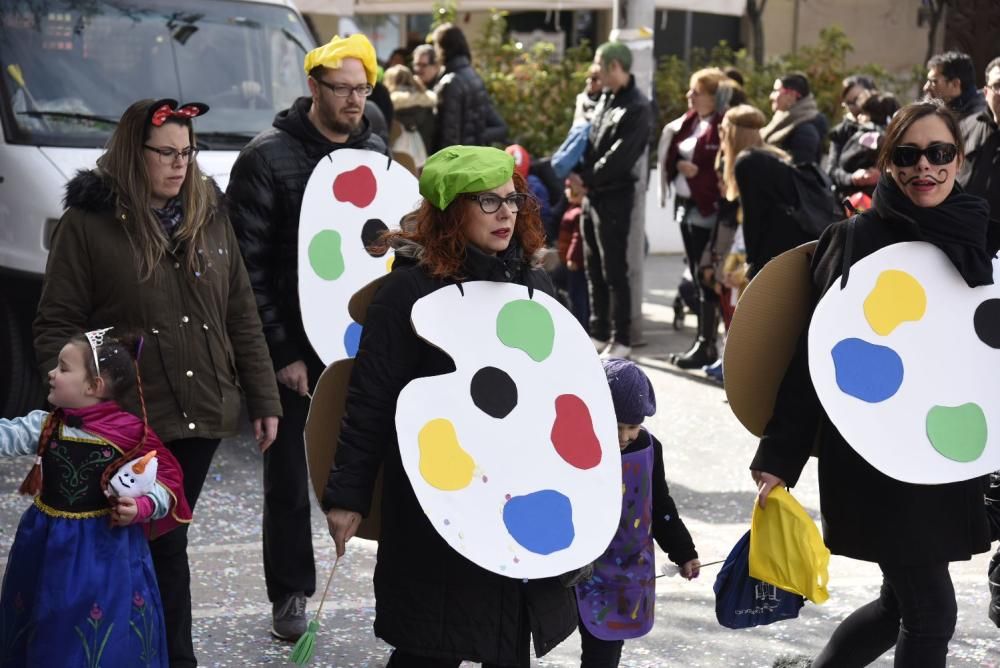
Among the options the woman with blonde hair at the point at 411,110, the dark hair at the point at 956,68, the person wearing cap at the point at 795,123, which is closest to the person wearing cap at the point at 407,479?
the dark hair at the point at 956,68

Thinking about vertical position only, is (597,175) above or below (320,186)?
below

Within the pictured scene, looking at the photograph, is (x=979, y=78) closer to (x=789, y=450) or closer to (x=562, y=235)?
(x=562, y=235)

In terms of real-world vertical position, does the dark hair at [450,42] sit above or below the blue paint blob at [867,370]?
above

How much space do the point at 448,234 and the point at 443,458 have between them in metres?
0.51

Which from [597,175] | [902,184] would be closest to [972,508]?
[902,184]

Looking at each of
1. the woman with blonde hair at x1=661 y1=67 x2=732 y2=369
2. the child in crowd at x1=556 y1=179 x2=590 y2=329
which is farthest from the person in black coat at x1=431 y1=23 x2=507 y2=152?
the woman with blonde hair at x1=661 y1=67 x2=732 y2=369

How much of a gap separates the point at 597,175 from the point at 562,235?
1.19m

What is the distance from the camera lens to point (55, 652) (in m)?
3.80

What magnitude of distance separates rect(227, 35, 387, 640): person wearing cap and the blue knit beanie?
1.31m

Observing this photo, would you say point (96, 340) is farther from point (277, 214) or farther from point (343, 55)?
point (343, 55)

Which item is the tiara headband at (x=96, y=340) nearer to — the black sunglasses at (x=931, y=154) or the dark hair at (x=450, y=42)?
the black sunglasses at (x=931, y=154)

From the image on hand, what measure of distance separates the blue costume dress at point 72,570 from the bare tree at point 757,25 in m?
15.1

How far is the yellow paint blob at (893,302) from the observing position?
3848mm

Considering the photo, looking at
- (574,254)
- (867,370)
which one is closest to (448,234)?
(867,370)
